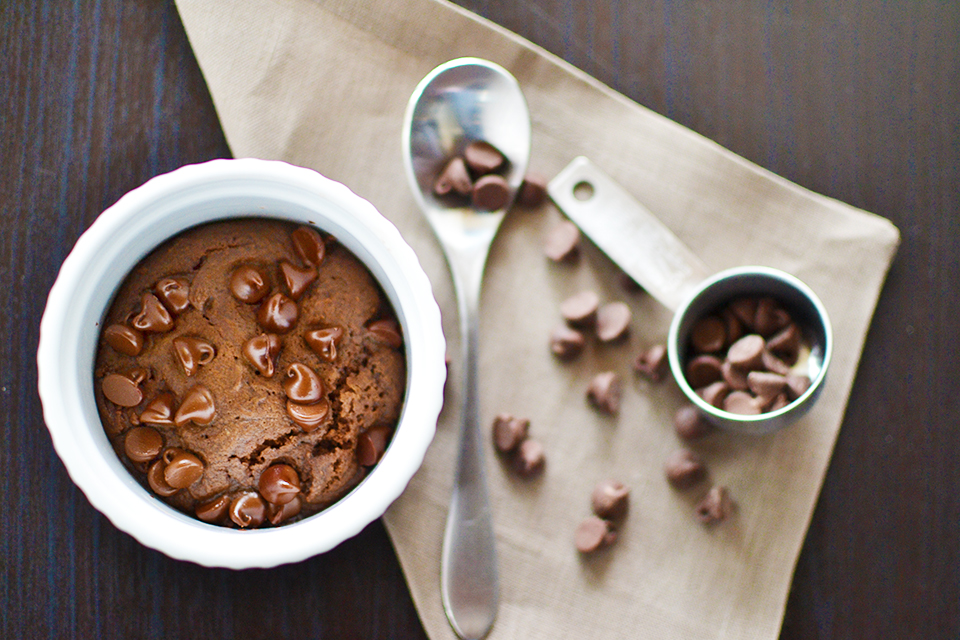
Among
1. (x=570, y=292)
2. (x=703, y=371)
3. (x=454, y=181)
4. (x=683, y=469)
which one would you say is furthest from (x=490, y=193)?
(x=683, y=469)

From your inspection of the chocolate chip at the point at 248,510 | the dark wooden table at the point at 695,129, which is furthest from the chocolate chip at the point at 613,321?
the chocolate chip at the point at 248,510

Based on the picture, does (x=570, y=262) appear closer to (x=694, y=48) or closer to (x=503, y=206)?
(x=503, y=206)

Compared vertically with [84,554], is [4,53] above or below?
above

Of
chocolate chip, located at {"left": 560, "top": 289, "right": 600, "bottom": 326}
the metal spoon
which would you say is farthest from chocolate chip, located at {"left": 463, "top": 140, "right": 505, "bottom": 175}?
chocolate chip, located at {"left": 560, "top": 289, "right": 600, "bottom": 326}

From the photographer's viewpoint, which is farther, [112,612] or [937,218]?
[937,218]

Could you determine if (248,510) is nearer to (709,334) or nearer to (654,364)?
(654,364)

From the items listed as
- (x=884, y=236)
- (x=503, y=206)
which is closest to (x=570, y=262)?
(x=503, y=206)

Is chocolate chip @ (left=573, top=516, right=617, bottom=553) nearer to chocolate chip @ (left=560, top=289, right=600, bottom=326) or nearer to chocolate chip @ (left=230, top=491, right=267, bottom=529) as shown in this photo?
chocolate chip @ (left=560, top=289, right=600, bottom=326)
